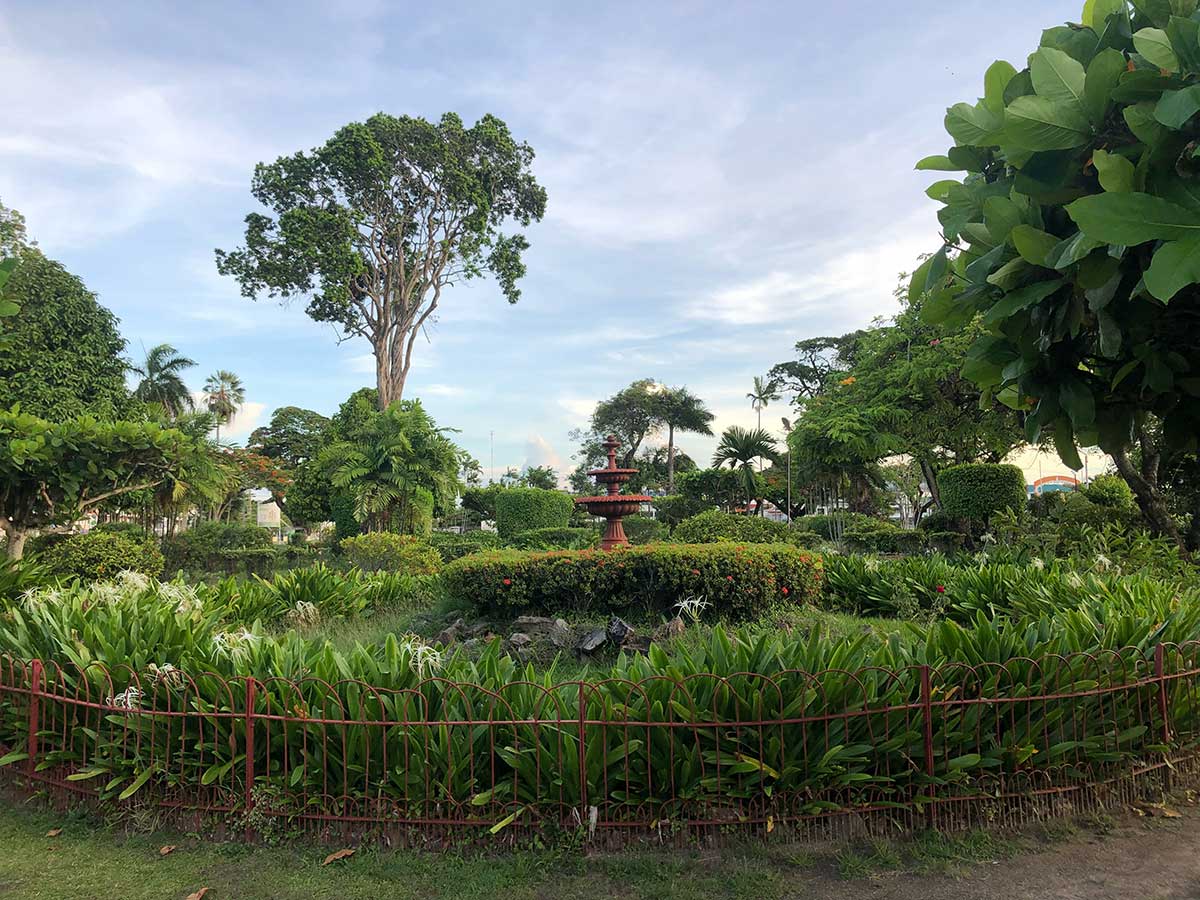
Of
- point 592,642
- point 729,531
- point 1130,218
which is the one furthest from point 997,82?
point 729,531

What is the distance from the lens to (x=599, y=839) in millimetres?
3568

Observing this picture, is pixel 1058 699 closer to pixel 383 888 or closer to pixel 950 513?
pixel 383 888

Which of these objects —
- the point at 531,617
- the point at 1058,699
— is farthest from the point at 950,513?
the point at 1058,699

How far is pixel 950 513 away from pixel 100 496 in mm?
16520

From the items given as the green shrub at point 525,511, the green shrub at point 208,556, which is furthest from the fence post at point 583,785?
the green shrub at point 525,511

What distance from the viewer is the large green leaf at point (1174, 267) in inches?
61.1

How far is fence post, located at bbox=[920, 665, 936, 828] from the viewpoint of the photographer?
371cm

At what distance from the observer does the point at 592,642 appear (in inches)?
273

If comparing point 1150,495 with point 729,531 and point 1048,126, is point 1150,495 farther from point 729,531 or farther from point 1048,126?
point 1048,126

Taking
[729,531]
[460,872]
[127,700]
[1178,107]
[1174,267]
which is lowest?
[460,872]

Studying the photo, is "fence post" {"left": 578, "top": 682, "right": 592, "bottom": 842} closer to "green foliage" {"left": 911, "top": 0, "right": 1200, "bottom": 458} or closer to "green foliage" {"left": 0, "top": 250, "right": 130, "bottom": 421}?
"green foliage" {"left": 911, "top": 0, "right": 1200, "bottom": 458}

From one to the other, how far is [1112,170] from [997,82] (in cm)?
54

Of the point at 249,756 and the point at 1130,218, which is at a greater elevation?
the point at 1130,218

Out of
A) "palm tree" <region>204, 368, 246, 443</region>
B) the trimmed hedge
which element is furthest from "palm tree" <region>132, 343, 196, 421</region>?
the trimmed hedge
